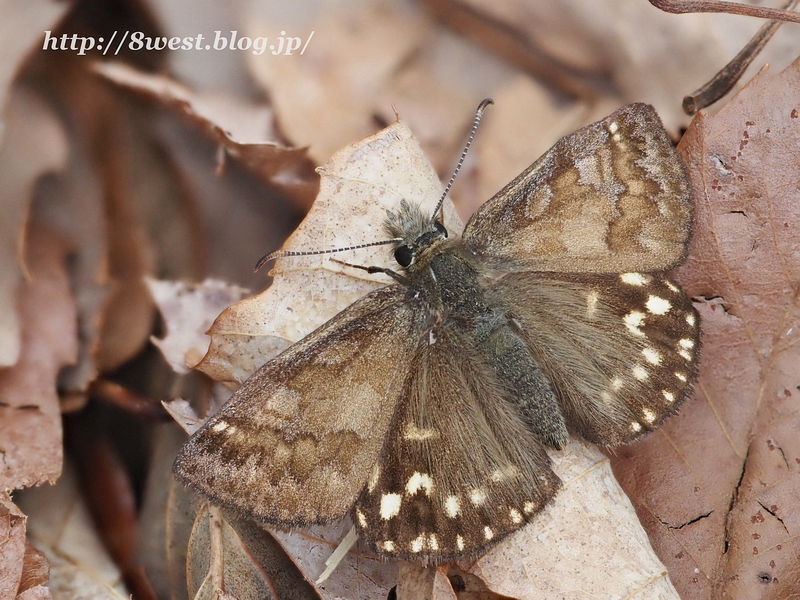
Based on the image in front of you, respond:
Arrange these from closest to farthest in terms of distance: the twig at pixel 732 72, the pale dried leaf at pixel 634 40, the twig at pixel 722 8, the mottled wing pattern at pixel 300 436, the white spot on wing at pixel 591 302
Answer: the mottled wing pattern at pixel 300 436, the white spot on wing at pixel 591 302, the twig at pixel 722 8, the twig at pixel 732 72, the pale dried leaf at pixel 634 40

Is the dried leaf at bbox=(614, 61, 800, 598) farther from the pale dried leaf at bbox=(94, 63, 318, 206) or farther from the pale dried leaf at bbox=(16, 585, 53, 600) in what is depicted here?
the pale dried leaf at bbox=(16, 585, 53, 600)

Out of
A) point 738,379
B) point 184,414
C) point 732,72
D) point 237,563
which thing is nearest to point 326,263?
point 184,414

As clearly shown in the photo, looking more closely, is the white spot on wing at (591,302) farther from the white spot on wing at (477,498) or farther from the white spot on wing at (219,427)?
the white spot on wing at (219,427)

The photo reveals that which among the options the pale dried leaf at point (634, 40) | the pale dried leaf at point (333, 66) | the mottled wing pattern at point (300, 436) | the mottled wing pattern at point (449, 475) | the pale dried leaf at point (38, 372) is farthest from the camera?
the pale dried leaf at point (333, 66)

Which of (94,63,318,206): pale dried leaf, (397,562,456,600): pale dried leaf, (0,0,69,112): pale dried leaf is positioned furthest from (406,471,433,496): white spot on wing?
(0,0,69,112): pale dried leaf

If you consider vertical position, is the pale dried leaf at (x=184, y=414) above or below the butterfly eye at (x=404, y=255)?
below

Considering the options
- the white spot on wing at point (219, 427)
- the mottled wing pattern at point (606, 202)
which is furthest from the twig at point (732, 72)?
the white spot on wing at point (219, 427)

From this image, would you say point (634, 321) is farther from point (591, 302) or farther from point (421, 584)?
point (421, 584)
